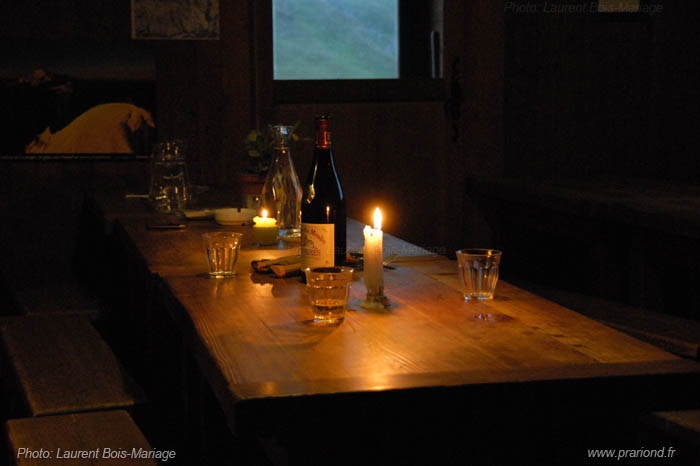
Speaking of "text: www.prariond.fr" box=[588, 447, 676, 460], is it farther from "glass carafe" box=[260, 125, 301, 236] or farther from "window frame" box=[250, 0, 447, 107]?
"window frame" box=[250, 0, 447, 107]

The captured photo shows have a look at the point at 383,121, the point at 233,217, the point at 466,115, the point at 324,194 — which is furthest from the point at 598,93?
the point at 324,194

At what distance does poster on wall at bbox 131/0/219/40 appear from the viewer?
4062mm

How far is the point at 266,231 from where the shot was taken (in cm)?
223

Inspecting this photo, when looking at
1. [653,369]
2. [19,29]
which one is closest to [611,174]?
[19,29]

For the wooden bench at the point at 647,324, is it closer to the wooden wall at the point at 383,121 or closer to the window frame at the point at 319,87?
the wooden wall at the point at 383,121

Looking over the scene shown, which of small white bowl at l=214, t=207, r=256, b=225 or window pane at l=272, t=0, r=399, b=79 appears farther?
window pane at l=272, t=0, r=399, b=79

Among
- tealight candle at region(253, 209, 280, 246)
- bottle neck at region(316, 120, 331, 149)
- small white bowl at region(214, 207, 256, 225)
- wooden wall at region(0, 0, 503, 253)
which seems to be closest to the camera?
bottle neck at region(316, 120, 331, 149)

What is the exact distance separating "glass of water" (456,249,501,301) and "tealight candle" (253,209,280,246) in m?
0.74

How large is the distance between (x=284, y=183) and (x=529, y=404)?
143 centimetres

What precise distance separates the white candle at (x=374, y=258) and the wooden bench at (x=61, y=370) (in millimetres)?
661

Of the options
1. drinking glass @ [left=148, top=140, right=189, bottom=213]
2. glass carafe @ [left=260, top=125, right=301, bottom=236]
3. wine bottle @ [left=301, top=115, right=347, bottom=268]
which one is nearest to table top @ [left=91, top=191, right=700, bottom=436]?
wine bottle @ [left=301, top=115, right=347, bottom=268]

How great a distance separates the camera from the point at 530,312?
1533mm

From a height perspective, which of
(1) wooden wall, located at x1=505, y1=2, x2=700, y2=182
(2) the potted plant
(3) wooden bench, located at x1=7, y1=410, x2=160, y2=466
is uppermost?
(1) wooden wall, located at x1=505, y1=2, x2=700, y2=182

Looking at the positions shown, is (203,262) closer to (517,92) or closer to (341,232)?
(341,232)
